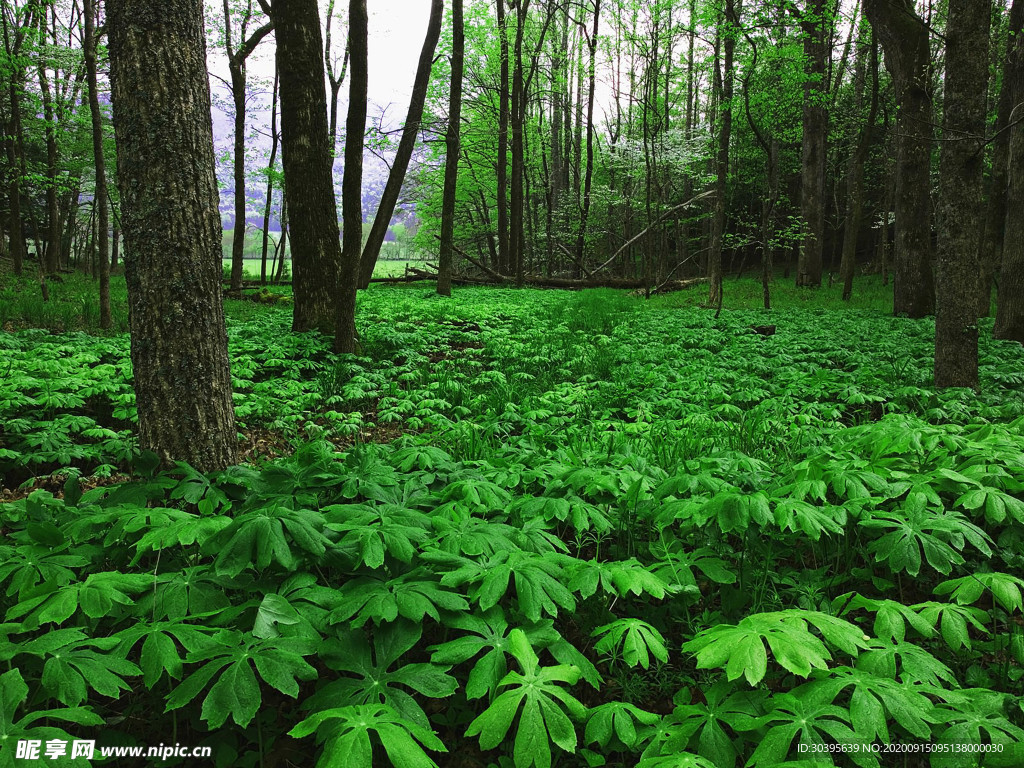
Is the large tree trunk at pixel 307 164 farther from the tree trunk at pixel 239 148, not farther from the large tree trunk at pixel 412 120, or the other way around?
the tree trunk at pixel 239 148

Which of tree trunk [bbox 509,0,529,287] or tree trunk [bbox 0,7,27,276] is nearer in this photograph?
tree trunk [bbox 0,7,27,276]

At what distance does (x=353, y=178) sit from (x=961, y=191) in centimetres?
669

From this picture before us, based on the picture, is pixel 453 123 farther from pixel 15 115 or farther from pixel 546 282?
pixel 15 115

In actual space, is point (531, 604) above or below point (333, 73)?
below

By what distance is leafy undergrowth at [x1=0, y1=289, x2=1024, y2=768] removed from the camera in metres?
1.32

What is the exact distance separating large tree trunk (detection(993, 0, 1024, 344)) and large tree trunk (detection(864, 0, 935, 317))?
135 cm

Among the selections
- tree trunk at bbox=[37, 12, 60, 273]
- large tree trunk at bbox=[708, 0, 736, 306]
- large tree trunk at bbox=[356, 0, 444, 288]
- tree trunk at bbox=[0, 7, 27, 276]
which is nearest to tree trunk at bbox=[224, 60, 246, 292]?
tree trunk at bbox=[37, 12, 60, 273]

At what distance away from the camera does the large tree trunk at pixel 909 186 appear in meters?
7.76

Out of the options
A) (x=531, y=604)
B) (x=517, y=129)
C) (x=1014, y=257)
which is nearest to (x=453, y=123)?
(x=517, y=129)

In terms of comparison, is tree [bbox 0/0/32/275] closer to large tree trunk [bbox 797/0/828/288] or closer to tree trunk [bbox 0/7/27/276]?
tree trunk [bbox 0/7/27/276]

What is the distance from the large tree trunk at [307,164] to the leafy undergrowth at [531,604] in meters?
3.76

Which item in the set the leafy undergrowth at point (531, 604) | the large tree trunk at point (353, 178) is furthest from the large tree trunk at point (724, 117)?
the leafy undergrowth at point (531, 604)

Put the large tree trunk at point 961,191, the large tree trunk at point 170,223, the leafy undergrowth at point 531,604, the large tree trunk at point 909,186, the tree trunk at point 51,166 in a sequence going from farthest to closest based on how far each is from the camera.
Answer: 1. the tree trunk at point 51,166
2. the large tree trunk at point 909,186
3. the large tree trunk at point 961,191
4. the large tree trunk at point 170,223
5. the leafy undergrowth at point 531,604

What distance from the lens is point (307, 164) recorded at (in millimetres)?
6859
